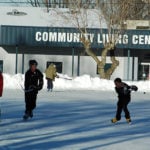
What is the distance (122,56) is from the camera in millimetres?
44719

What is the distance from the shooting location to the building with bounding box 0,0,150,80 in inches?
1656

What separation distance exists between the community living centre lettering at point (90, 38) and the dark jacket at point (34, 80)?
1047 inches

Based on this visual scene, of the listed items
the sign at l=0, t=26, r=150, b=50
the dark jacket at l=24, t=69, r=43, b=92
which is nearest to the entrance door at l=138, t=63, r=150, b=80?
the sign at l=0, t=26, r=150, b=50

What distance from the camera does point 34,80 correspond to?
47.3 feet

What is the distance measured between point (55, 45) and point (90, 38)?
9.46 feet

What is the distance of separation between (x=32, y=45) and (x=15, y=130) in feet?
102

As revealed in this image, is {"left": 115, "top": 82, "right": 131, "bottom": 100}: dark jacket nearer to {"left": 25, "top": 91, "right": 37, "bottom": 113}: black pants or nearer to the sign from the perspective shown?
{"left": 25, "top": 91, "right": 37, "bottom": 113}: black pants

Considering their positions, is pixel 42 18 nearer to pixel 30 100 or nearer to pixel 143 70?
pixel 143 70

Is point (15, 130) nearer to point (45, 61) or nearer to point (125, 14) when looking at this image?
point (125, 14)

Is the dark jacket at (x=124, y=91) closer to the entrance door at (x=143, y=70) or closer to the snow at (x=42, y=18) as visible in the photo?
the snow at (x=42, y=18)

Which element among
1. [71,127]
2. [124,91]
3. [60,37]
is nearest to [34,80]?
[71,127]

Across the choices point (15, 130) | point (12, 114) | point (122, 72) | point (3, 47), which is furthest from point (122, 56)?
point (15, 130)

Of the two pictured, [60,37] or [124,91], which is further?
[60,37]

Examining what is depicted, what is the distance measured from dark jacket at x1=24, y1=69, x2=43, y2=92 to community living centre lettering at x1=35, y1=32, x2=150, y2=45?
1047 inches
